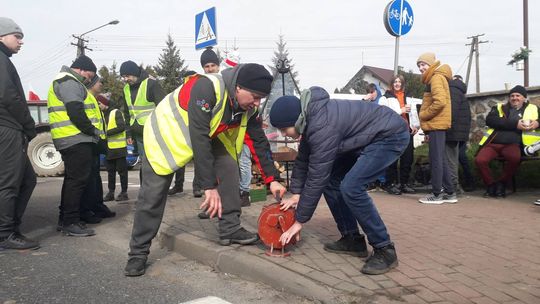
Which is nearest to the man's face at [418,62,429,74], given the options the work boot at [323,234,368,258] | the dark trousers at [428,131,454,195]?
the dark trousers at [428,131,454,195]

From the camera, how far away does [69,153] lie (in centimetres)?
504

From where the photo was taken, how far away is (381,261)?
134 inches

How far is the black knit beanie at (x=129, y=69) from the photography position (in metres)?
6.61

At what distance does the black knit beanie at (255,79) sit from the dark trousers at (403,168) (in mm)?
4433

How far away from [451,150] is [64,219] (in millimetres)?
5099

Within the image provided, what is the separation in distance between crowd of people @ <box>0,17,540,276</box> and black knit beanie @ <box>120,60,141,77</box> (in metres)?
0.02

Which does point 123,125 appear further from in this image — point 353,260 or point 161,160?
point 353,260

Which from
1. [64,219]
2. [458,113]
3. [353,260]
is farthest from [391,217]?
[64,219]

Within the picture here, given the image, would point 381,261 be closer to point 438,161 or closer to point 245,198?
point 245,198

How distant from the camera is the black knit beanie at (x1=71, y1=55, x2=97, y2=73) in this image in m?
5.43

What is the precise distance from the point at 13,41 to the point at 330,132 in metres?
3.34

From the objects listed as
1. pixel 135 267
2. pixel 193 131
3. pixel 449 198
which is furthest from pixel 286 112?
pixel 449 198

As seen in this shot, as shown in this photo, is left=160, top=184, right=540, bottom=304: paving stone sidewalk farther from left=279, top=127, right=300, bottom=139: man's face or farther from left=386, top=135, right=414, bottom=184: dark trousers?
left=386, top=135, right=414, bottom=184: dark trousers

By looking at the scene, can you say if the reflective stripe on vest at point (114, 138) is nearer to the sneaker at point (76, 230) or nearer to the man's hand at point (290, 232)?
the sneaker at point (76, 230)
